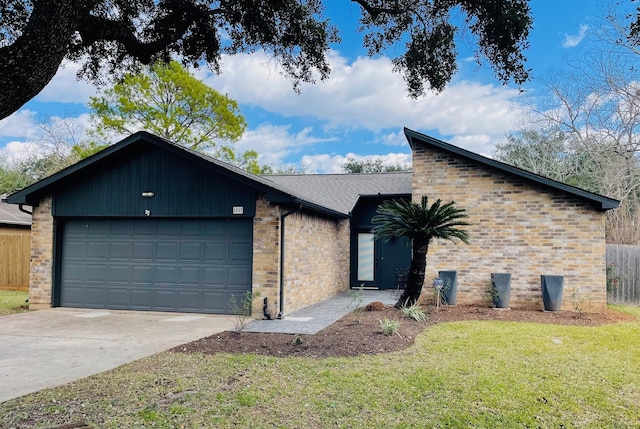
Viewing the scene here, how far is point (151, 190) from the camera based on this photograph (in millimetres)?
11125

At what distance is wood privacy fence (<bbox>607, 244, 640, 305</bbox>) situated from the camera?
41.9ft

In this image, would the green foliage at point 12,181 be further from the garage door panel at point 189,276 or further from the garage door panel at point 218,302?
the garage door panel at point 218,302

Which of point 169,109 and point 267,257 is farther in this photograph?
point 169,109

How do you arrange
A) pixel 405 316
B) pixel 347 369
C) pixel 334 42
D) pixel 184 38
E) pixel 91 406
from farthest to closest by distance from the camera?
pixel 405 316
pixel 334 42
pixel 184 38
pixel 347 369
pixel 91 406

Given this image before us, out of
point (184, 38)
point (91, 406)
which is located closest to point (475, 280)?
point (184, 38)

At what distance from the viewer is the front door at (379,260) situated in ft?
54.3

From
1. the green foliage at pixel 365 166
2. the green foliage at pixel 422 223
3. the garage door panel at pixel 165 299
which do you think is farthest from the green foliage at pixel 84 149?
the green foliage at pixel 422 223

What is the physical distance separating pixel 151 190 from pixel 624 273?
40.0 feet

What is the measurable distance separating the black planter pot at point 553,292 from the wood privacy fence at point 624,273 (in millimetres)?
2983

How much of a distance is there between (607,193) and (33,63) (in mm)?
19075

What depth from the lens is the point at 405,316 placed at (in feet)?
31.4

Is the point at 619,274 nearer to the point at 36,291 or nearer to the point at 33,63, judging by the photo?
the point at 33,63

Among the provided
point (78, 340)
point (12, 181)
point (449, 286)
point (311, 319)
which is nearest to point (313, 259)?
point (311, 319)

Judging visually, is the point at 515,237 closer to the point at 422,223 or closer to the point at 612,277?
the point at 422,223
